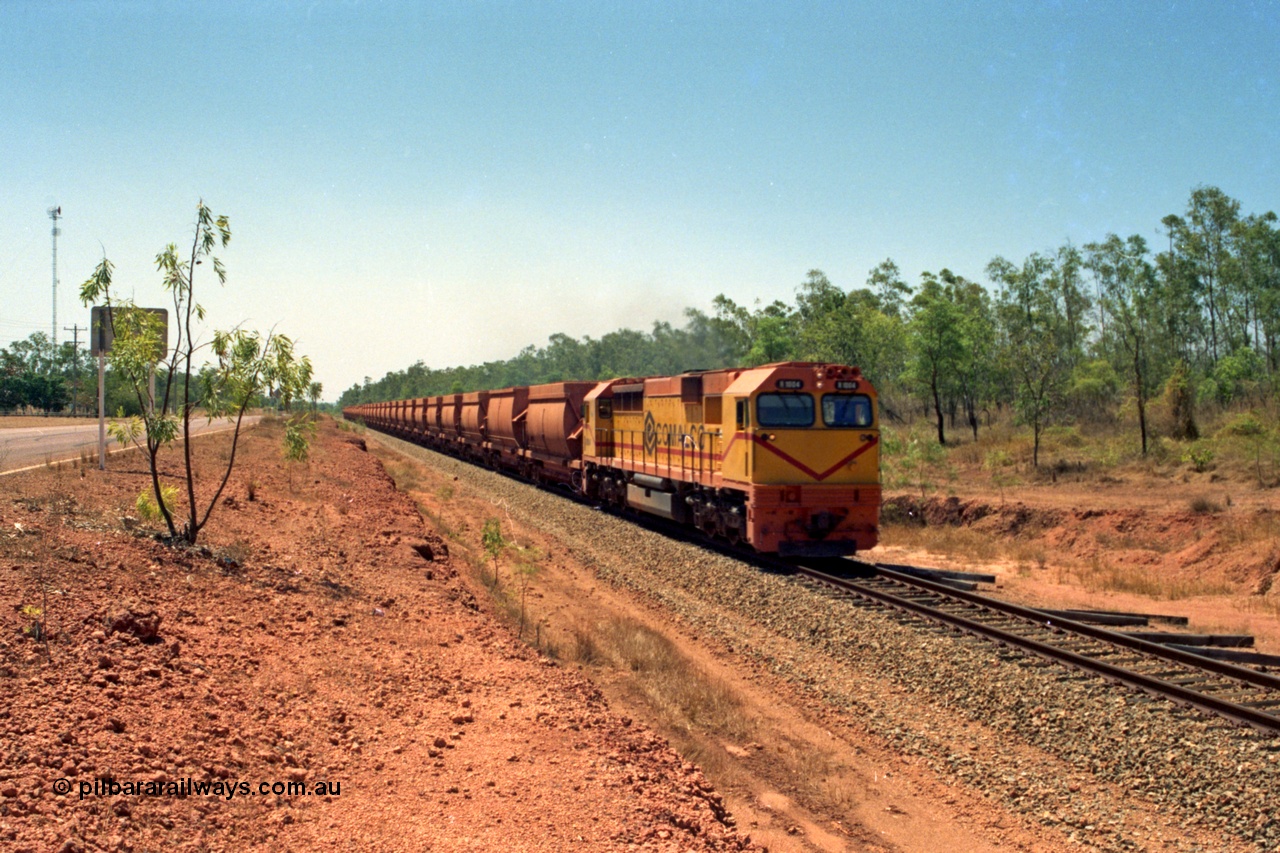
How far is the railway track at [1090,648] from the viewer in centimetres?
845

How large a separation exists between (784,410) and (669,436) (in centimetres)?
467

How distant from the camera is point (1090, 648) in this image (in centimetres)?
1043

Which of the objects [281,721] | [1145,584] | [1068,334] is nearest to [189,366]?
[281,721]

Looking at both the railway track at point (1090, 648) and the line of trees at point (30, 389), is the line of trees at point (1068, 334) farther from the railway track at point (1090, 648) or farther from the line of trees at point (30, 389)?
the line of trees at point (30, 389)

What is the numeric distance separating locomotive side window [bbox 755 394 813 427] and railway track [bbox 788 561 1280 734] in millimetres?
2731

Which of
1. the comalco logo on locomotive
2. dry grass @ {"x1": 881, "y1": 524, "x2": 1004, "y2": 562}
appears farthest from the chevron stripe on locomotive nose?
dry grass @ {"x1": 881, "y1": 524, "x2": 1004, "y2": 562}

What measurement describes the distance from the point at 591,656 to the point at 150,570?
5.09 m

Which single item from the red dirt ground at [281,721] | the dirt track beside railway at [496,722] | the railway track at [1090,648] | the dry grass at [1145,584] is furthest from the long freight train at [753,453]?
the red dirt ground at [281,721]

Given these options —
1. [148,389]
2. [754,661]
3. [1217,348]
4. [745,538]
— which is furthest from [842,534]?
[1217,348]

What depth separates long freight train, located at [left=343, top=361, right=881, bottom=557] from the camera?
15.4m

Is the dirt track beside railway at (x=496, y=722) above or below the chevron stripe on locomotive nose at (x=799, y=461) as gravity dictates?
below

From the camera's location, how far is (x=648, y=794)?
5.94 meters

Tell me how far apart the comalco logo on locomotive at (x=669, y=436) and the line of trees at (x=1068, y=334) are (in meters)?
18.4

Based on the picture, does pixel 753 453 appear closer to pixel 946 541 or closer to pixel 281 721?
pixel 946 541
